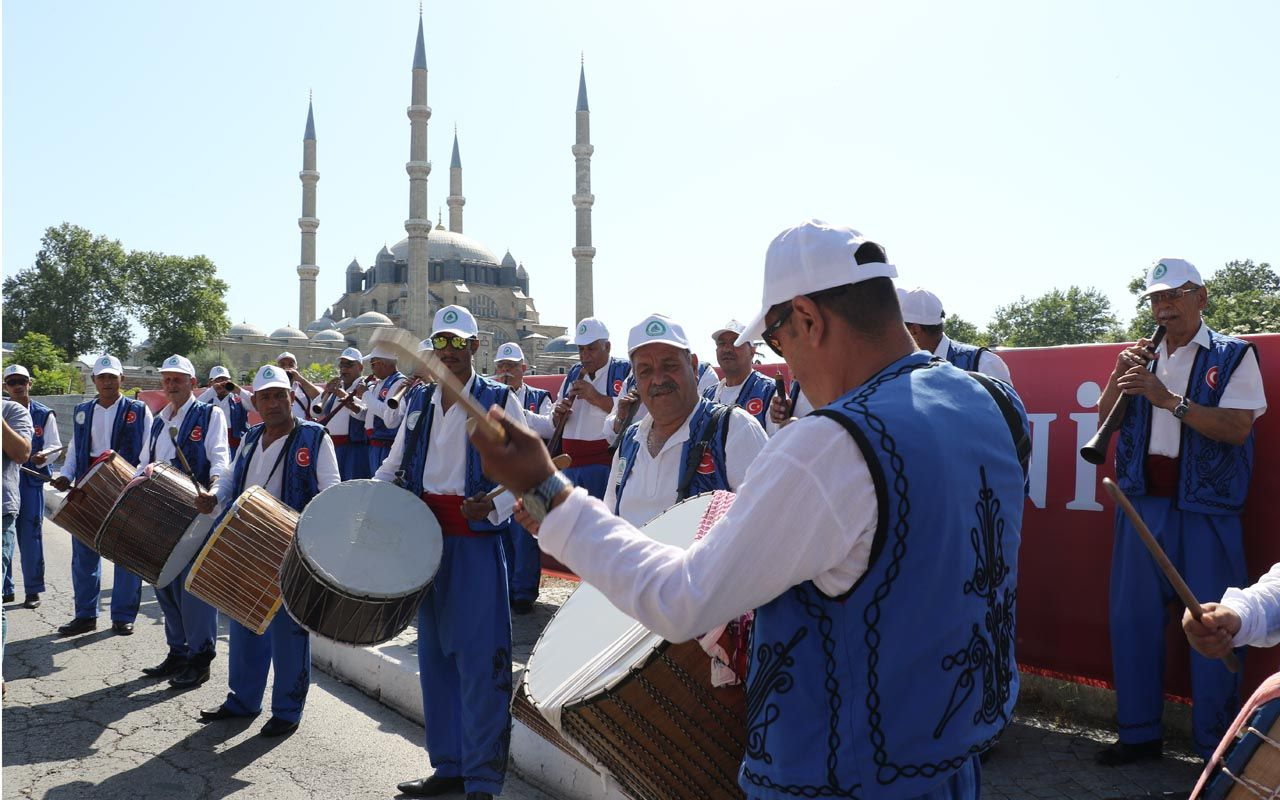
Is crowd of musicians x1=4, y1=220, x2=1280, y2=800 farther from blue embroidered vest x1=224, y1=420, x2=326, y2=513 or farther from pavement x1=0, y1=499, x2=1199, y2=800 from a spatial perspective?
pavement x1=0, y1=499, x2=1199, y2=800

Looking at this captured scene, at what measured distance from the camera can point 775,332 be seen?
1.96m

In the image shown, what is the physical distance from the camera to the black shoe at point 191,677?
21.3 ft

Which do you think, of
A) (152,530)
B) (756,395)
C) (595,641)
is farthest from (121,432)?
(595,641)

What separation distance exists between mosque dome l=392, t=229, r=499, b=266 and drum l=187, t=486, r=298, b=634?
3368 inches

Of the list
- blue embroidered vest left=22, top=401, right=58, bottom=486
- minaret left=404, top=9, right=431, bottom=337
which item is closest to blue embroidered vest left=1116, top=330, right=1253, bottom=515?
blue embroidered vest left=22, top=401, right=58, bottom=486

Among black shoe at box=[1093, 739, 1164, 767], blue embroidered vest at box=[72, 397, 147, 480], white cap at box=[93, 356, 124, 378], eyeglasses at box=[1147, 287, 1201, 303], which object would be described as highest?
eyeglasses at box=[1147, 287, 1201, 303]

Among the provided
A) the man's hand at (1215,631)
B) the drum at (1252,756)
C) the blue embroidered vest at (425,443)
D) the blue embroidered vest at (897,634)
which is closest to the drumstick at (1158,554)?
the man's hand at (1215,631)

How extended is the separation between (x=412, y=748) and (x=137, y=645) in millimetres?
3585

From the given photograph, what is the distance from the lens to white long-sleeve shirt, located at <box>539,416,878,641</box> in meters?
1.66

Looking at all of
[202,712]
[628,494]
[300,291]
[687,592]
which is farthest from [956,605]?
[300,291]

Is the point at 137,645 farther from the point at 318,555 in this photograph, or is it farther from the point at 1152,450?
the point at 1152,450

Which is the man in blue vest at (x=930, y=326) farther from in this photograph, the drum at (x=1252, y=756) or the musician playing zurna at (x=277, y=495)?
the musician playing zurna at (x=277, y=495)

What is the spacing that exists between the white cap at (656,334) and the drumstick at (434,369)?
194 centimetres

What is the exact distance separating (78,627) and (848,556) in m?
8.25
